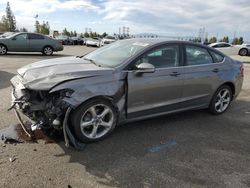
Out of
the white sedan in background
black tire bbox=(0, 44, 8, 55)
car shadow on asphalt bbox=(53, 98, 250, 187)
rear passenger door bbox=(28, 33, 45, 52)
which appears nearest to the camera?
car shadow on asphalt bbox=(53, 98, 250, 187)

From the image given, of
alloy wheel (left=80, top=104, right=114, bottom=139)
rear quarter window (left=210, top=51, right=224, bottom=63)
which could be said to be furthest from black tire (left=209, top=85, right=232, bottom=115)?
alloy wheel (left=80, top=104, right=114, bottom=139)

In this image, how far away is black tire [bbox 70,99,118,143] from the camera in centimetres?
398

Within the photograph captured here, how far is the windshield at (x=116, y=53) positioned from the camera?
4676 millimetres

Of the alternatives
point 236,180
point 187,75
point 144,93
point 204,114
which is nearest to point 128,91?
point 144,93

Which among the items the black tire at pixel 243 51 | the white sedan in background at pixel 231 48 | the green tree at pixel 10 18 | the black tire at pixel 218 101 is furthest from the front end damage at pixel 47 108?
the green tree at pixel 10 18

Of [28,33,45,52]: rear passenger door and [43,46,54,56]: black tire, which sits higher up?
[28,33,45,52]: rear passenger door

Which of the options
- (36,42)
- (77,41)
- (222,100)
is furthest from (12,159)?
(77,41)

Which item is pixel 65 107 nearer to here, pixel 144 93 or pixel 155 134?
pixel 144 93

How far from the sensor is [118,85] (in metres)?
4.32

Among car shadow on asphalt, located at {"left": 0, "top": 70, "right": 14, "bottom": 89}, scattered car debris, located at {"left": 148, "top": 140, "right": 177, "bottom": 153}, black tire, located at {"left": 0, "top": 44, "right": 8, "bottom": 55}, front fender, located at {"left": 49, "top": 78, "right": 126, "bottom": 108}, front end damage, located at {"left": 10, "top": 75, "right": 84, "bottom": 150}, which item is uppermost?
front fender, located at {"left": 49, "top": 78, "right": 126, "bottom": 108}

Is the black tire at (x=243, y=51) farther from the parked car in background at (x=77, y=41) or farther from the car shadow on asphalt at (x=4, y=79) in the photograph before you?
the parked car in background at (x=77, y=41)

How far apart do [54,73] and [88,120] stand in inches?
33.5

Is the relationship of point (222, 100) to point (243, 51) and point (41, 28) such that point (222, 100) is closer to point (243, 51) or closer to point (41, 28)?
point (243, 51)

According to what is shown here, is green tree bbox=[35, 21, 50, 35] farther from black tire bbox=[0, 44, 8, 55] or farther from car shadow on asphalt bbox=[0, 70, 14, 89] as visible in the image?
car shadow on asphalt bbox=[0, 70, 14, 89]
